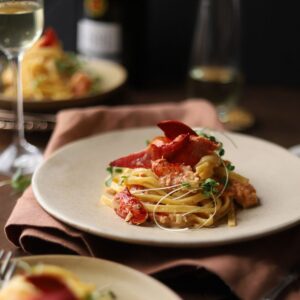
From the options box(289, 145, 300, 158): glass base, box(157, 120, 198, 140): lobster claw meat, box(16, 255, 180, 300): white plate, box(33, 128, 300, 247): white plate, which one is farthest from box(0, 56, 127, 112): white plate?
box(16, 255, 180, 300): white plate

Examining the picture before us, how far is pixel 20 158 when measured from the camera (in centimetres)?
218

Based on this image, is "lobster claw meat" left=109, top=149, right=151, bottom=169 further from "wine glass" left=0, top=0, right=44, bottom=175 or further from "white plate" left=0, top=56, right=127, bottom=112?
"white plate" left=0, top=56, right=127, bottom=112

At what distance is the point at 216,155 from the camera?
1653mm

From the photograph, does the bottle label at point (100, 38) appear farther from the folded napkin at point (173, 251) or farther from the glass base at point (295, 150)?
the folded napkin at point (173, 251)

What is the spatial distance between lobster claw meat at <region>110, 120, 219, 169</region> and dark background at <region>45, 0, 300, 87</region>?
1431 millimetres

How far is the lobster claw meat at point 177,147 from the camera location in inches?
64.3

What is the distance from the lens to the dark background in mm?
3162

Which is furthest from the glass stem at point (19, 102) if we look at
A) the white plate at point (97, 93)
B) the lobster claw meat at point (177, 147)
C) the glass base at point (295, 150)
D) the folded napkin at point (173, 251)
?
the glass base at point (295, 150)

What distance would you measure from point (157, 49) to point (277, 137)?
1047 mm

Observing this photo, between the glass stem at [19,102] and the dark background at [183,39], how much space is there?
96 centimetres

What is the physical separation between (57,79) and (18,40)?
0.63 metres

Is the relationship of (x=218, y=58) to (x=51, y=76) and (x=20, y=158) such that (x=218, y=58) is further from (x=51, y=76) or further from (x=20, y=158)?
(x=20, y=158)

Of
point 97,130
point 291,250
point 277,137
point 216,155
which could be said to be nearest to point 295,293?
point 291,250

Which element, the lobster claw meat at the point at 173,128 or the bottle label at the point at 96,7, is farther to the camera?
the bottle label at the point at 96,7
